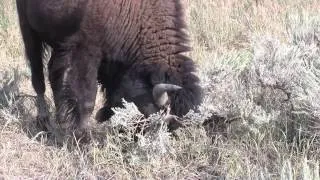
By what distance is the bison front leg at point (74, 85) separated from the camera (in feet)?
17.3

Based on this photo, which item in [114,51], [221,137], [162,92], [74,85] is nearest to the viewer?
[162,92]

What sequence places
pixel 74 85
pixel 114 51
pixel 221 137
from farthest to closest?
pixel 74 85, pixel 114 51, pixel 221 137

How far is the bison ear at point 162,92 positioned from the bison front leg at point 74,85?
722 mm

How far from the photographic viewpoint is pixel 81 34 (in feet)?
17.1

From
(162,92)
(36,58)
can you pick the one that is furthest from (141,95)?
(36,58)

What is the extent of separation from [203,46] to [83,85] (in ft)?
10.2

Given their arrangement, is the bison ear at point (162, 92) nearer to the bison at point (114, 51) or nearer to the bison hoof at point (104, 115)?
the bison at point (114, 51)

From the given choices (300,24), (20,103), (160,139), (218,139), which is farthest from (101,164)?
(300,24)

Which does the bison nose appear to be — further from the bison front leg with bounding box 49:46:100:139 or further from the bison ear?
the bison ear

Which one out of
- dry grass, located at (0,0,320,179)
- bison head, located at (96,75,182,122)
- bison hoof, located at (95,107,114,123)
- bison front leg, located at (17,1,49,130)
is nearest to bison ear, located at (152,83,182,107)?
bison head, located at (96,75,182,122)

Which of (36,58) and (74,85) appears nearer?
(74,85)

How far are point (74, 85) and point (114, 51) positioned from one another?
0.49 m

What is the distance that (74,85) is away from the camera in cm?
538

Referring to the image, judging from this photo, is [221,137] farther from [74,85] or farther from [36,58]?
[36,58]
